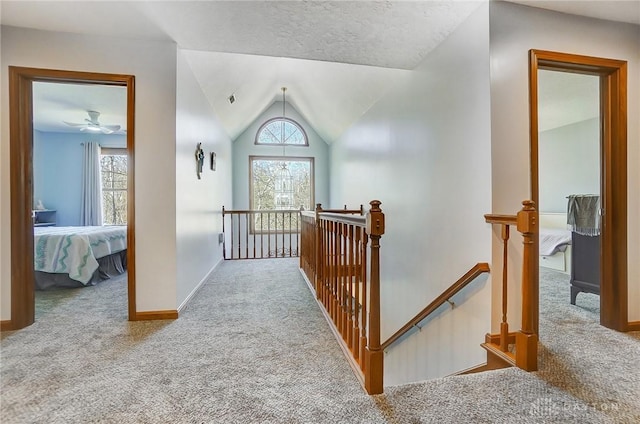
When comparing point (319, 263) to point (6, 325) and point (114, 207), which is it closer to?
point (6, 325)

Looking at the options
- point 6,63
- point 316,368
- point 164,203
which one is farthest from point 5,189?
point 316,368

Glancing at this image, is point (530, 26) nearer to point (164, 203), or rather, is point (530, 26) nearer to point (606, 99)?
point (606, 99)

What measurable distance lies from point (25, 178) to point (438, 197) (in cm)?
326

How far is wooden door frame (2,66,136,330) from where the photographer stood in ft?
7.07

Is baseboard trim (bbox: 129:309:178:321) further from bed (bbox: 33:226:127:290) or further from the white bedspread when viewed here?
the white bedspread

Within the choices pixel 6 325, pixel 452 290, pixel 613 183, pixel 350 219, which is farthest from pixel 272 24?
pixel 6 325

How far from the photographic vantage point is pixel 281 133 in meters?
6.96

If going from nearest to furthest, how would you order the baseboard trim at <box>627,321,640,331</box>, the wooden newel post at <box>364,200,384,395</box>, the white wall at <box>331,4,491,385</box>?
the wooden newel post at <box>364,200,384,395</box> → the white wall at <box>331,4,491,385</box> → the baseboard trim at <box>627,321,640,331</box>

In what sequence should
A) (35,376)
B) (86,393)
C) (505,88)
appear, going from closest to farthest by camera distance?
1. (86,393)
2. (35,376)
3. (505,88)

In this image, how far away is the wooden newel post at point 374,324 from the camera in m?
1.35

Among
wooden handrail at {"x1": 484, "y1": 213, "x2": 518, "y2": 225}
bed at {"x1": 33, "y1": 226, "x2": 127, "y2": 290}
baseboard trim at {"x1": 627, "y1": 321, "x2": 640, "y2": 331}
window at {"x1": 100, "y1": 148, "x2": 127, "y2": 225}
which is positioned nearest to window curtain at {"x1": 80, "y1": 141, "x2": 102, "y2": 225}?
window at {"x1": 100, "y1": 148, "x2": 127, "y2": 225}

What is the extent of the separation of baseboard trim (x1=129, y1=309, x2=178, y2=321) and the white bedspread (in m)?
4.51

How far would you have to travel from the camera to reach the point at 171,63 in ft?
7.78

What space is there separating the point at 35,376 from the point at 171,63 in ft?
7.41
